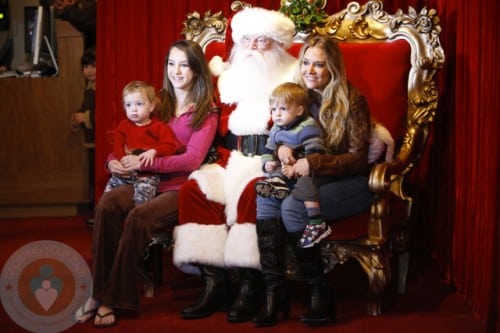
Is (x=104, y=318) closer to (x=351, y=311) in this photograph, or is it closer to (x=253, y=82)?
(x=351, y=311)

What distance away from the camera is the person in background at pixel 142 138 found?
375cm

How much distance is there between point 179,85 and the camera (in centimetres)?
390

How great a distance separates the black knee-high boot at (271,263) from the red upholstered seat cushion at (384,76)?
1.00 meters

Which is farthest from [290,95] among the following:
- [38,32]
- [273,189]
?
[38,32]

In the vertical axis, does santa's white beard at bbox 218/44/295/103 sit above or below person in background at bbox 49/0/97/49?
below

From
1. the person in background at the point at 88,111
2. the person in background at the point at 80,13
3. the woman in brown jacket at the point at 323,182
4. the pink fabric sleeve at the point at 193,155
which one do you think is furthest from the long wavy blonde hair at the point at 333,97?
the person in background at the point at 80,13

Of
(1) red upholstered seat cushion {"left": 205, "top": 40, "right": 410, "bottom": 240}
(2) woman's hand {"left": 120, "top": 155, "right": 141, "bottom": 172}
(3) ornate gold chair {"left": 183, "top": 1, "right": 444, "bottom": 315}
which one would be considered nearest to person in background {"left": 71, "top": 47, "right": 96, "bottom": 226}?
(3) ornate gold chair {"left": 183, "top": 1, "right": 444, "bottom": 315}

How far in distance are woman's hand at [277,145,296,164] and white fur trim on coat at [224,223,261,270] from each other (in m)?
0.32

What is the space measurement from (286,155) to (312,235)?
14.6 inches

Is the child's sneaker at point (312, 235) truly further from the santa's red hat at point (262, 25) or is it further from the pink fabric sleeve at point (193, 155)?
the santa's red hat at point (262, 25)

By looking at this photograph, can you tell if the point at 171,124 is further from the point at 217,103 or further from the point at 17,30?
the point at 17,30

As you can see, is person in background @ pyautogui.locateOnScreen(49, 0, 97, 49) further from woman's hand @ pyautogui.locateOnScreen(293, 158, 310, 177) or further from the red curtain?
woman's hand @ pyautogui.locateOnScreen(293, 158, 310, 177)

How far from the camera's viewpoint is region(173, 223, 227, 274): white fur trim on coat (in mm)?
3605

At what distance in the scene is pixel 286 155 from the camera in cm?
351
